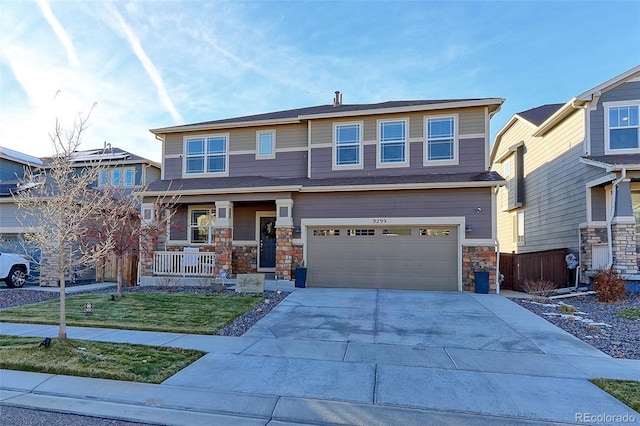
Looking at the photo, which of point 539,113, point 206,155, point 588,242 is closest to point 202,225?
point 206,155

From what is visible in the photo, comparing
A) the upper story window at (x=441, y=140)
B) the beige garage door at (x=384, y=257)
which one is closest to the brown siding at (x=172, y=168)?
the beige garage door at (x=384, y=257)

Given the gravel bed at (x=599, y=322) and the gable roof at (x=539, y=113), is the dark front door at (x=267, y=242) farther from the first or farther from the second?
the gable roof at (x=539, y=113)

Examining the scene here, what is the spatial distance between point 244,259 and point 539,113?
15.7 metres

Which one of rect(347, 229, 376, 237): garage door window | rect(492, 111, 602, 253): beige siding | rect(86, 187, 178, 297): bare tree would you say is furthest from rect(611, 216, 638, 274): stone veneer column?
rect(86, 187, 178, 297): bare tree

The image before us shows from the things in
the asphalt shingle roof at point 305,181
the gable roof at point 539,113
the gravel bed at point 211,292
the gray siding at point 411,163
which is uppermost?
the gable roof at point 539,113

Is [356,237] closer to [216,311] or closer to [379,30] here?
[216,311]

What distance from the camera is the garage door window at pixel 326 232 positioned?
12.8 metres

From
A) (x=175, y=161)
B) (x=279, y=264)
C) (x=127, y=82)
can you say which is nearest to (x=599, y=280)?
(x=279, y=264)

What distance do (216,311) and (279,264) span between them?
13.9 feet

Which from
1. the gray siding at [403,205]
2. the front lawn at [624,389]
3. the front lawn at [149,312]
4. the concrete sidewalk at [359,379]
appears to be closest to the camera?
the concrete sidewalk at [359,379]

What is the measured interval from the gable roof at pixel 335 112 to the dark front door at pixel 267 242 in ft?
12.9

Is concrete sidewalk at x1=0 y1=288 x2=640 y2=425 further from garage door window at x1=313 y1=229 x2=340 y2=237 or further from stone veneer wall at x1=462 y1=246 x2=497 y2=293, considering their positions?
garage door window at x1=313 y1=229 x2=340 y2=237

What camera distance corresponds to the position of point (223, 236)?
1303 cm

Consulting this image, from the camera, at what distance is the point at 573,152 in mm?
13305
